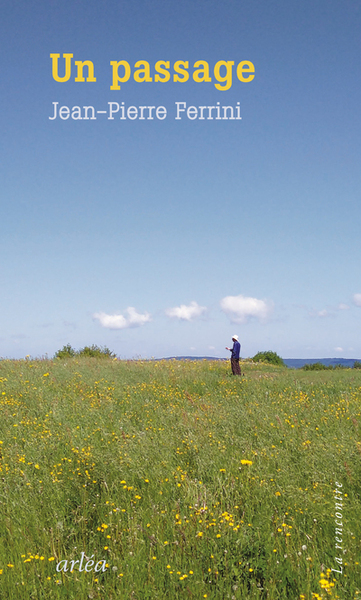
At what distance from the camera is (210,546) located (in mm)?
3875

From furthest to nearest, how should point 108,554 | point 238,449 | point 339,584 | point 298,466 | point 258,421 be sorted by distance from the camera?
point 258,421, point 238,449, point 298,466, point 108,554, point 339,584

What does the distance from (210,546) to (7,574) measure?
6.21ft

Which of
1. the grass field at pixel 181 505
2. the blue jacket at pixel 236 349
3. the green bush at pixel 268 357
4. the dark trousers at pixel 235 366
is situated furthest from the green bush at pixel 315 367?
the grass field at pixel 181 505

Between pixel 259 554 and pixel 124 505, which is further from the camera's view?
pixel 124 505

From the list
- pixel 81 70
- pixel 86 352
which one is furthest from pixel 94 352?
pixel 81 70

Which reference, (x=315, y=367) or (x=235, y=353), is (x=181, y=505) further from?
(x=315, y=367)

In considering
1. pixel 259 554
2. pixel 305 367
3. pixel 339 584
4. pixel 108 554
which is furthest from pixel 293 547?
pixel 305 367

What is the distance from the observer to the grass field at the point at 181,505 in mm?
3607

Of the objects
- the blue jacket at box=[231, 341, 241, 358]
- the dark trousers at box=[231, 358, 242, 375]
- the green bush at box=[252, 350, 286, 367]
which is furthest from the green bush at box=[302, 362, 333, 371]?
the blue jacket at box=[231, 341, 241, 358]

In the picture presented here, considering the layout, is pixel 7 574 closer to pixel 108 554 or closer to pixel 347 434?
pixel 108 554

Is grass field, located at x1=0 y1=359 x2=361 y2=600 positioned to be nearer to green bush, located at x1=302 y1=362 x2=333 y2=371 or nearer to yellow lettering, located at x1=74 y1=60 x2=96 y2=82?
yellow lettering, located at x1=74 y1=60 x2=96 y2=82

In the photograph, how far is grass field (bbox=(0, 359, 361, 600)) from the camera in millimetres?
3607

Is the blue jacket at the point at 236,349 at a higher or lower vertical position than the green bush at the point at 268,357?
higher

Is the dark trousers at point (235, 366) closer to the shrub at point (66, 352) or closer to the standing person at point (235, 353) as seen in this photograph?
the standing person at point (235, 353)
